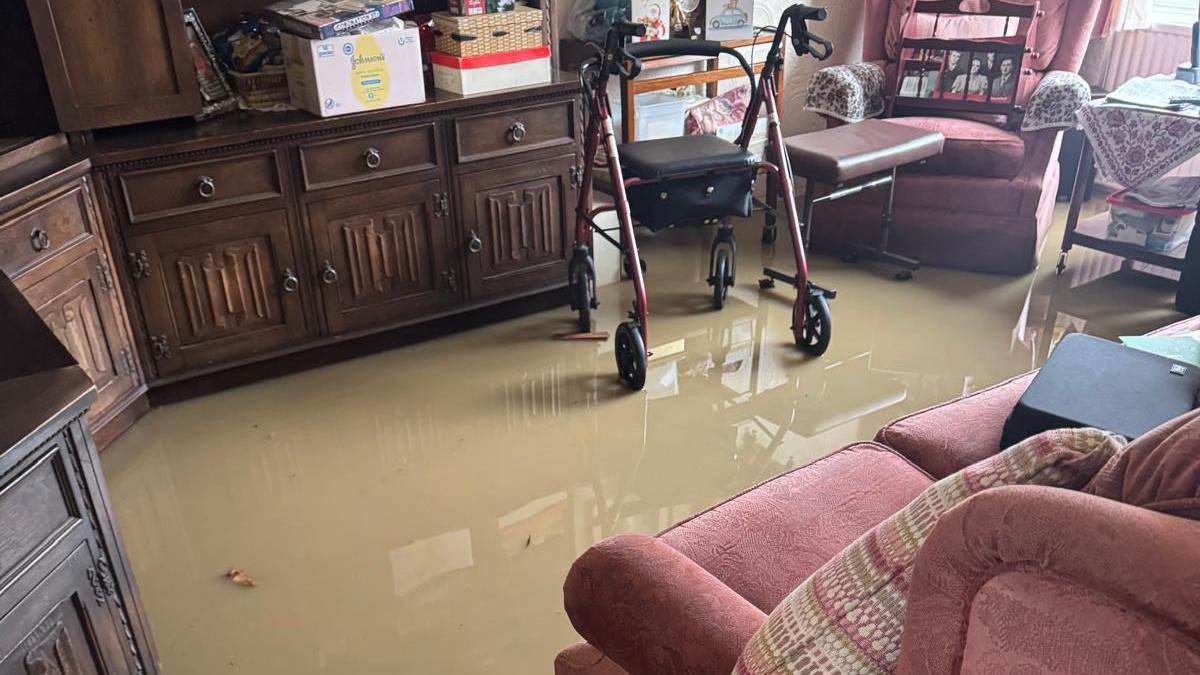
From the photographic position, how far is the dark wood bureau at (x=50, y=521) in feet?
4.05

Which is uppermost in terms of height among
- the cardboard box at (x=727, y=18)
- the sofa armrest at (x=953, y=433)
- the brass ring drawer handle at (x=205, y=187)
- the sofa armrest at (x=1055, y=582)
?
the cardboard box at (x=727, y=18)

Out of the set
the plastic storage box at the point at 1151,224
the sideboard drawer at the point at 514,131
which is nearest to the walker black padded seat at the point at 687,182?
the sideboard drawer at the point at 514,131

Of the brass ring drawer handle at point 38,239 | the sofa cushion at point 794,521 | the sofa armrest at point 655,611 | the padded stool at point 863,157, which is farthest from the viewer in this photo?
the padded stool at point 863,157

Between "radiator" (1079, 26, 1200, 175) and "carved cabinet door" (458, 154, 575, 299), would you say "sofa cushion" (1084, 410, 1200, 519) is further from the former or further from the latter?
"radiator" (1079, 26, 1200, 175)

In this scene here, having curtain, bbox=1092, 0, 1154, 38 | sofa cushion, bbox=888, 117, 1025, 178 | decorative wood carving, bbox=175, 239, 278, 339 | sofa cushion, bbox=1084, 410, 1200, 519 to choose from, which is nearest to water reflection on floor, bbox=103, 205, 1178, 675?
decorative wood carving, bbox=175, 239, 278, 339

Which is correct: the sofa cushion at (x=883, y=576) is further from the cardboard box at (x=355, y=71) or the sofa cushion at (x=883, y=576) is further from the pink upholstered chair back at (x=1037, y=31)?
the pink upholstered chair back at (x=1037, y=31)

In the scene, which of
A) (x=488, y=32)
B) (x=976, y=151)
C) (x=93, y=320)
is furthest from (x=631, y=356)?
(x=976, y=151)

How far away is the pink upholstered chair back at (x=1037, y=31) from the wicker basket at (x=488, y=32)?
69.4 inches

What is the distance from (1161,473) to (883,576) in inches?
11.5

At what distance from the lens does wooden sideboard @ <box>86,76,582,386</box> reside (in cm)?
265

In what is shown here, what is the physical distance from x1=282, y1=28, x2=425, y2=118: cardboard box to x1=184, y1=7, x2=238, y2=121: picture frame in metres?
0.20

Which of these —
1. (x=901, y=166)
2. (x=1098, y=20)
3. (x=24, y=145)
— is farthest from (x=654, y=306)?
(x=1098, y=20)

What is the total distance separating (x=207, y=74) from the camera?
2.87 meters

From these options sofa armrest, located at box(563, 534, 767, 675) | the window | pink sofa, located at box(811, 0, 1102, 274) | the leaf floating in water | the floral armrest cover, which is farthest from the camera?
the window
